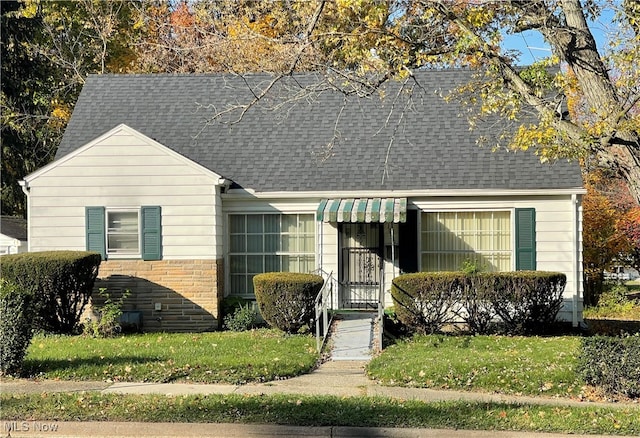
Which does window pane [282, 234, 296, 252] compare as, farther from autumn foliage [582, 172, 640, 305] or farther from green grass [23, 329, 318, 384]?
autumn foliage [582, 172, 640, 305]

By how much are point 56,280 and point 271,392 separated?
6.02m

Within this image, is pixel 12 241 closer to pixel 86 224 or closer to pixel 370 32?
pixel 86 224

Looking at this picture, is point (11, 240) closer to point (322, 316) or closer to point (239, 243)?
point (239, 243)

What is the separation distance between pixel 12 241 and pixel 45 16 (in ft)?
33.8

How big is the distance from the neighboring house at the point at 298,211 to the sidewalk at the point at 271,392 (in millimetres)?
4212

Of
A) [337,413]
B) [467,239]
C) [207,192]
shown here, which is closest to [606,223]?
[467,239]

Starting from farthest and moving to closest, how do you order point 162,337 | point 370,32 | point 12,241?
point 12,241, point 162,337, point 370,32

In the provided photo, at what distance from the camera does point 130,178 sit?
1409 cm

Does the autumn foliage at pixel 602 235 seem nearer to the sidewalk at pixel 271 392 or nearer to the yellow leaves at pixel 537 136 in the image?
the yellow leaves at pixel 537 136

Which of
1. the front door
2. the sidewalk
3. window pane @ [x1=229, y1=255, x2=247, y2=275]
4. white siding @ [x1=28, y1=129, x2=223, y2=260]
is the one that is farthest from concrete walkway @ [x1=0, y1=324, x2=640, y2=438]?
white siding @ [x1=28, y1=129, x2=223, y2=260]

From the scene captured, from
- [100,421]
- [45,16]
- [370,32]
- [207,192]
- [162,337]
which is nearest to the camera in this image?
[100,421]

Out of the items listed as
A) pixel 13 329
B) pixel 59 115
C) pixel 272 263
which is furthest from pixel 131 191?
pixel 59 115

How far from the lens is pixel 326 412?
24.3 ft

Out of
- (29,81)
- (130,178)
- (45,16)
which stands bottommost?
(130,178)
